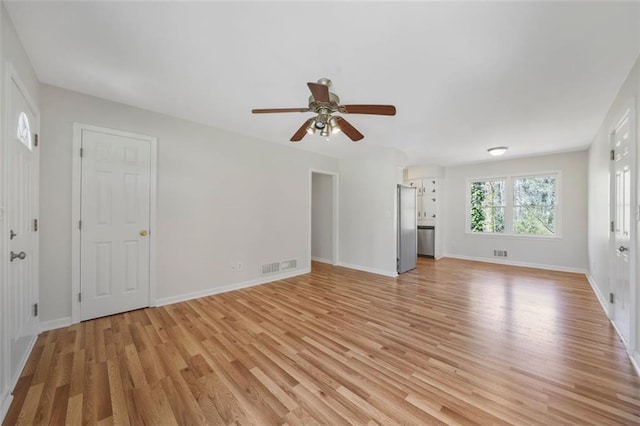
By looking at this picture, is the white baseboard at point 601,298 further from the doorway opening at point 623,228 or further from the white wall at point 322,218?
the white wall at point 322,218

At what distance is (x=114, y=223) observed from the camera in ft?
9.66

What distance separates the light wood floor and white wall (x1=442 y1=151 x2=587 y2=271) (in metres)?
2.33

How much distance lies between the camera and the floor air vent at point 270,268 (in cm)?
439

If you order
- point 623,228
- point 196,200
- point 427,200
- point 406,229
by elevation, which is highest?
point 427,200

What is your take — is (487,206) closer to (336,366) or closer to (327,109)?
(327,109)

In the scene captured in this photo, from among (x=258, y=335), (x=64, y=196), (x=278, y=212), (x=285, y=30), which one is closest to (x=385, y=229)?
(x=278, y=212)

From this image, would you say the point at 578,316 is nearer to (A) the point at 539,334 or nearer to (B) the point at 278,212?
(A) the point at 539,334

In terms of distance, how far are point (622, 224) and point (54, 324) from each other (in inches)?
228

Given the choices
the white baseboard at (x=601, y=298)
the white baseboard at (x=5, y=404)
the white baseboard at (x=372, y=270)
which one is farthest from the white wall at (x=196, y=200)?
the white baseboard at (x=601, y=298)

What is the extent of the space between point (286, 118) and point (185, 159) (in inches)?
59.5

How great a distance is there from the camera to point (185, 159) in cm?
348

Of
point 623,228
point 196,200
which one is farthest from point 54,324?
point 623,228

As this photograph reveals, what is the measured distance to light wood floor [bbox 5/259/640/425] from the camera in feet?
5.08

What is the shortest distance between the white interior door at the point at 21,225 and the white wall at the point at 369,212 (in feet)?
15.1
